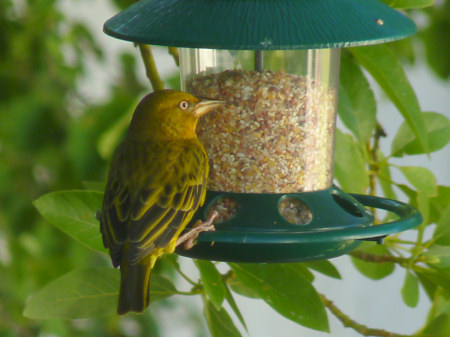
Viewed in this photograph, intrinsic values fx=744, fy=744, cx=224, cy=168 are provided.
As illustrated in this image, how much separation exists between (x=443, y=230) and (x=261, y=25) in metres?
1.35

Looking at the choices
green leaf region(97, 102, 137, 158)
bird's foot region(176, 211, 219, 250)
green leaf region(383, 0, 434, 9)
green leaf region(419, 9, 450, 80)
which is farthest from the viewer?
green leaf region(419, 9, 450, 80)

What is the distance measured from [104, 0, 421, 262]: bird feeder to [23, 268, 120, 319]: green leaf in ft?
1.86

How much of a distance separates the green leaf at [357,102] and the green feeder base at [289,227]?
1.48 ft

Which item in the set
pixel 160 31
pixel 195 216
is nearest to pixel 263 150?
pixel 195 216

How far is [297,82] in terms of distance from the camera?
2980 mm

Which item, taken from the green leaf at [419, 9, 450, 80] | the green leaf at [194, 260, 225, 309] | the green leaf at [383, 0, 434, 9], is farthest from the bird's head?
the green leaf at [419, 9, 450, 80]

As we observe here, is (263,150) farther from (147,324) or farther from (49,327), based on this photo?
(147,324)

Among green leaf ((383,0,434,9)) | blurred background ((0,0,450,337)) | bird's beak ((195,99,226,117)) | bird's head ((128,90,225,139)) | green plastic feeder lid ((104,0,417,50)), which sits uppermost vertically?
green plastic feeder lid ((104,0,417,50))

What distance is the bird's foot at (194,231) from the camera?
104 inches

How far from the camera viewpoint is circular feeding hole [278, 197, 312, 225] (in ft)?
9.39

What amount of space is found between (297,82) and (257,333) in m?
6.42

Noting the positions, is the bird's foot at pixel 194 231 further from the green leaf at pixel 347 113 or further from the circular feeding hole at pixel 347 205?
the green leaf at pixel 347 113

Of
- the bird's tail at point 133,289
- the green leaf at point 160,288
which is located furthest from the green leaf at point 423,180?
the bird's tail at point 133,289

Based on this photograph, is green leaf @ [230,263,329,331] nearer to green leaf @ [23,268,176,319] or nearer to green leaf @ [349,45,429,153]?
green leaf @ [23,268,176,319]
